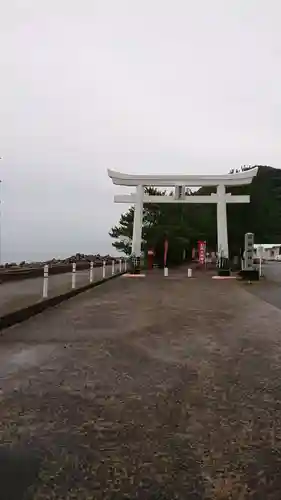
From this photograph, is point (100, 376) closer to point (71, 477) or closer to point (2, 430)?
point (2, 430)

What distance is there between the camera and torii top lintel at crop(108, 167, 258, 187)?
37041 millimetres

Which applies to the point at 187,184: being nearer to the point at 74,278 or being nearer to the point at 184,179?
the point at 184,179

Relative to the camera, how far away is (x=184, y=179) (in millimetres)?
37250

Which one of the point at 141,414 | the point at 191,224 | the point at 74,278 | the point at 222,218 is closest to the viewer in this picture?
the point at 141,414

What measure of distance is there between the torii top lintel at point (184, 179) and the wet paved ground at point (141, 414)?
91.6 feet

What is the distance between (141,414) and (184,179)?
33.2m

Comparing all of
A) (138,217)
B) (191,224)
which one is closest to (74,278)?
(138,217)

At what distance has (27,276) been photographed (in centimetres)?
2681

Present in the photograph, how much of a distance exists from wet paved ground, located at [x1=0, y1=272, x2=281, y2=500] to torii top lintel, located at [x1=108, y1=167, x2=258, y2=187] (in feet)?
91.6

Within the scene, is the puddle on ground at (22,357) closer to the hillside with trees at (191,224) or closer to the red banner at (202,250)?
the red banner at (202,250)

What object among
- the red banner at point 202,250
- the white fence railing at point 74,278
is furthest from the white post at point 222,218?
the white fence railing at point 74,278

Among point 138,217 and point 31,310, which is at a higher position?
point 138,217

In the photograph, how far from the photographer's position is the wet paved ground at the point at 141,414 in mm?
3385

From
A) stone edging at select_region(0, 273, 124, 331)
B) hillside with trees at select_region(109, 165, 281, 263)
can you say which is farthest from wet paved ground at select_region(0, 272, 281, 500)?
hillside with trees at select_region(109, 165, 281, 263)
